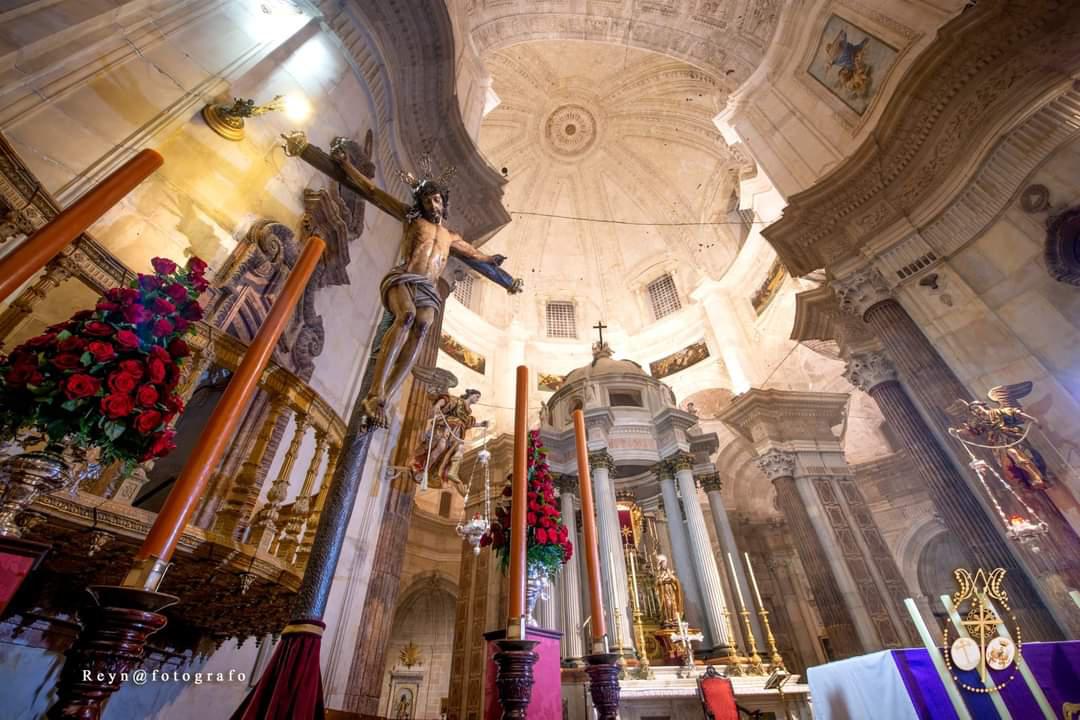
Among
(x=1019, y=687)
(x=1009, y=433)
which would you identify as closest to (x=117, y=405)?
(x=1019, y=687)

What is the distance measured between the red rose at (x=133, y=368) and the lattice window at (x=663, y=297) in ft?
68.4

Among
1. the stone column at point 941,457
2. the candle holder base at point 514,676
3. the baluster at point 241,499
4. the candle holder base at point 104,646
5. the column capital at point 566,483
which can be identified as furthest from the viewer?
the column capital at point 566,483

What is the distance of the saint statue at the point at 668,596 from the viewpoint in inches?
364

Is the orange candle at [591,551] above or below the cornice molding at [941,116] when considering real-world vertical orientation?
below

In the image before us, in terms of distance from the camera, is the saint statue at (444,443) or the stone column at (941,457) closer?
the saint statue at (444,443)

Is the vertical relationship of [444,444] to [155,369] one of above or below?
above

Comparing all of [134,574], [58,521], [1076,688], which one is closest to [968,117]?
[1076,688]

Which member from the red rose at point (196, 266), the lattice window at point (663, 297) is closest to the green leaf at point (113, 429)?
the red rose at point (196, 266)

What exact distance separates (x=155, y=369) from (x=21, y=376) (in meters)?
0.40

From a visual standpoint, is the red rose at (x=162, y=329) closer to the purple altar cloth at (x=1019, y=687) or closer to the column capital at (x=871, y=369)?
the purple altar cloth at (x=1019, y=687)

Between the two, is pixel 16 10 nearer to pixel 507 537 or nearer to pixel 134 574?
pixel 134 574

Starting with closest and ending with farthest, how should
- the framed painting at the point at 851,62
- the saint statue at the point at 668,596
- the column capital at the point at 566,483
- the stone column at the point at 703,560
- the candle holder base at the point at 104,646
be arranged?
the candle holder base at the point at 104,646 < the framed painting at the point at 851,62 < the stone column at the point at 703,560 < the saint statue at the point at 668,596 < the column capital at the point at 566,483

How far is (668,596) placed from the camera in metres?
9.36

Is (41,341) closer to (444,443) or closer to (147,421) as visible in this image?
(147,421)
